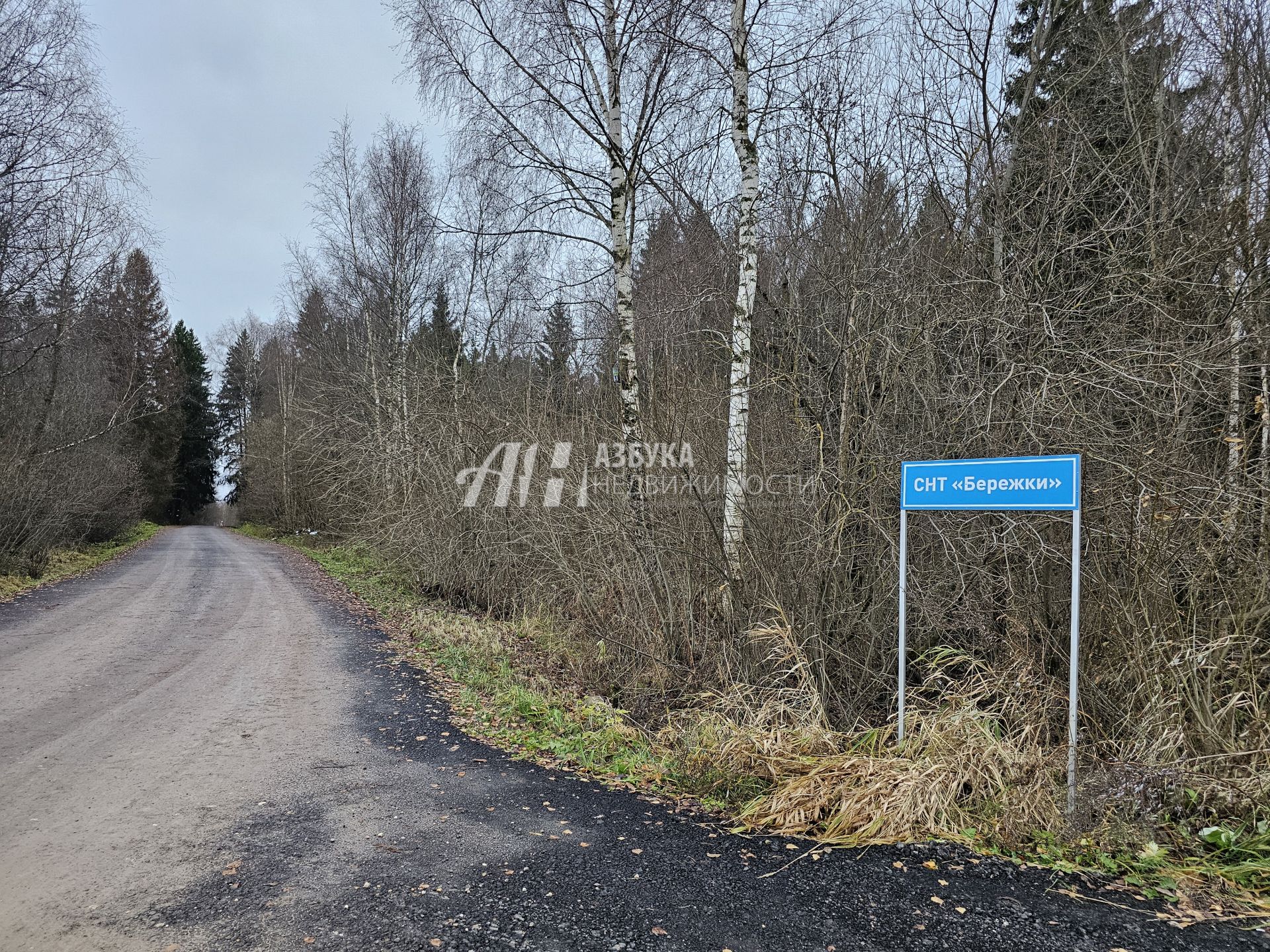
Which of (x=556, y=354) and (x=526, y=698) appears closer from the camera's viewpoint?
(x=526, y=698)

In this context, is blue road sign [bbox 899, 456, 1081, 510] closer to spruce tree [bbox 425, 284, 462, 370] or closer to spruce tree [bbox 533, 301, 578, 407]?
spruce tree [bbox 533, 301, 578, 407]

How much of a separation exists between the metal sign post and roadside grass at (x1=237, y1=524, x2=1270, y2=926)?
0.87 ft

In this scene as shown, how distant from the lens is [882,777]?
4199mm

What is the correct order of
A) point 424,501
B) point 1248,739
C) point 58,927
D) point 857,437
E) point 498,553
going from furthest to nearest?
1. point 424,501
2. point 498,553
3. point 857,437
4. point 1248,739
5. point 58,927

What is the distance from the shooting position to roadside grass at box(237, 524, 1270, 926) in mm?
3561

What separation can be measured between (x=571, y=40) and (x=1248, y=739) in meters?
9.35

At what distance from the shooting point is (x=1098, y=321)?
197 inches

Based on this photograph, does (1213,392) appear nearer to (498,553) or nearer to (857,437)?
(857,437)

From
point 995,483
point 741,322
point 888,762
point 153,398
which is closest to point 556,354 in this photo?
point 741,322

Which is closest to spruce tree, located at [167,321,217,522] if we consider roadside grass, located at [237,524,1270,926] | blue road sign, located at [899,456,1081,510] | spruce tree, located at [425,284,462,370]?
spruce tree, located at [425,284,462,370]

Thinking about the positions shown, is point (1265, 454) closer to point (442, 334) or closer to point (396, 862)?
point (396, 862)

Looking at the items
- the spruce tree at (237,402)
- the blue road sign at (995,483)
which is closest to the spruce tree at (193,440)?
the spruce tree at (237,402)

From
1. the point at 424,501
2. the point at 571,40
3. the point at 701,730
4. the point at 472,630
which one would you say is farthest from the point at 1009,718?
the point at 424,501

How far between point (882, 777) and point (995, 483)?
192 centimetres
